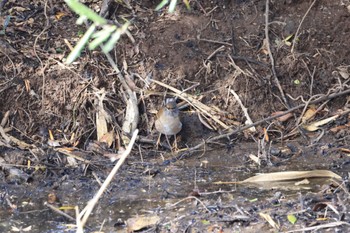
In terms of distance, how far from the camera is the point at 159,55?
7.02 metres

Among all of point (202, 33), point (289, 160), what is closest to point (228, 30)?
point (202, 33)

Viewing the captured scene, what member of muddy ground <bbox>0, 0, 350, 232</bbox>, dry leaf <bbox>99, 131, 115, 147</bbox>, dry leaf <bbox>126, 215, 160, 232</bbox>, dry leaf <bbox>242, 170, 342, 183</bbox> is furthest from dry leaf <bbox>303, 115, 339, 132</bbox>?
dry leaf <bbox>126, 215, 160, 232</bbox>

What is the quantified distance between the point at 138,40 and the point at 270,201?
9.49 ft

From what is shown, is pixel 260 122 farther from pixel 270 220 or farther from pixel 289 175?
pixel 270 220

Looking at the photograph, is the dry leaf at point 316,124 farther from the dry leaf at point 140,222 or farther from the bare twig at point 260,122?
the dry leaf at point 140,222

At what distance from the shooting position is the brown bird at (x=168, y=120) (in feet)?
20.7

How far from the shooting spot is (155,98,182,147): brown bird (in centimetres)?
631

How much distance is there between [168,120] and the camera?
248 inches

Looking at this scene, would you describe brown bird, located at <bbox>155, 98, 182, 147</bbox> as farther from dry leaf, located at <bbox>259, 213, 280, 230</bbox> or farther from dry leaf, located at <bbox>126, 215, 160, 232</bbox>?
dry leaf, located at <bbox>259, 213, 280, 230</bbox>

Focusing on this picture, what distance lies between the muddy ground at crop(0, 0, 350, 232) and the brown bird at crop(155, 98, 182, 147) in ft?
0.72

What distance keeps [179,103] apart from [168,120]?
610 millimetres

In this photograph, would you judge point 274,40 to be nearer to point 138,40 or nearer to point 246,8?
point 246,8

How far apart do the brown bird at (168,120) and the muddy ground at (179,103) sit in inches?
8.7

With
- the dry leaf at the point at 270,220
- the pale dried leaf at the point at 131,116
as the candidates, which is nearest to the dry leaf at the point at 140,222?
the dry leaf at the point at 270,220
